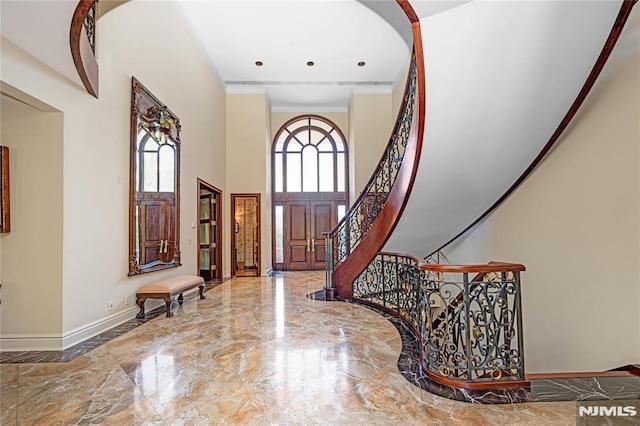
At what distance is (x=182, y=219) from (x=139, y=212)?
4.33 ft

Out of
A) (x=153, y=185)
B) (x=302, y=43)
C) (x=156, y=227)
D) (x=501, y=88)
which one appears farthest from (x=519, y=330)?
(x=302, y=43)

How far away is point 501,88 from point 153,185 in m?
4.50

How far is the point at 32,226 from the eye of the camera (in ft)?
10.3

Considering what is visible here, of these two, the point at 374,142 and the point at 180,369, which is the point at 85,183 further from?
the point at 374,142

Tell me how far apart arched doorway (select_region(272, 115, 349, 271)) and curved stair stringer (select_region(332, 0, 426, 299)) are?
406 centimetres

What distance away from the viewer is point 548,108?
295 centimetres

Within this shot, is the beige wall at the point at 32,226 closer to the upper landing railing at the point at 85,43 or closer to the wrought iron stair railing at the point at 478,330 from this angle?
the upper landing railing at the point at 85,43

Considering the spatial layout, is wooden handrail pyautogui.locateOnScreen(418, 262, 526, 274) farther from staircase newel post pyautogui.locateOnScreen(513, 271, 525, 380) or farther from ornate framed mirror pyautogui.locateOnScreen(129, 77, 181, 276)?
ornate framed mirror pyautogui.locateOnScreen(129, 77, 181, 276)

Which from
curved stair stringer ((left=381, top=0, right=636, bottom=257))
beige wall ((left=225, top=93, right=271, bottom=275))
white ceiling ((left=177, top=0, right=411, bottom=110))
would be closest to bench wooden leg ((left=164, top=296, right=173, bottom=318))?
curved stair stringer ((left=381, top=0, right=636, bottom=257))

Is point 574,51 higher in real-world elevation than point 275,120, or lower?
lower

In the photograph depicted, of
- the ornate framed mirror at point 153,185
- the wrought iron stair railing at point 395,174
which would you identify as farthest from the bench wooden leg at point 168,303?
the wrought iron stair railing at point 395,174

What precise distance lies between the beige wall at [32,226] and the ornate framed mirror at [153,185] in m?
1.06

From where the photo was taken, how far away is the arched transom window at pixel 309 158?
9.80 meters

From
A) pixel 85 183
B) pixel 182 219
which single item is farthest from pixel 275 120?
pixel 85 183
